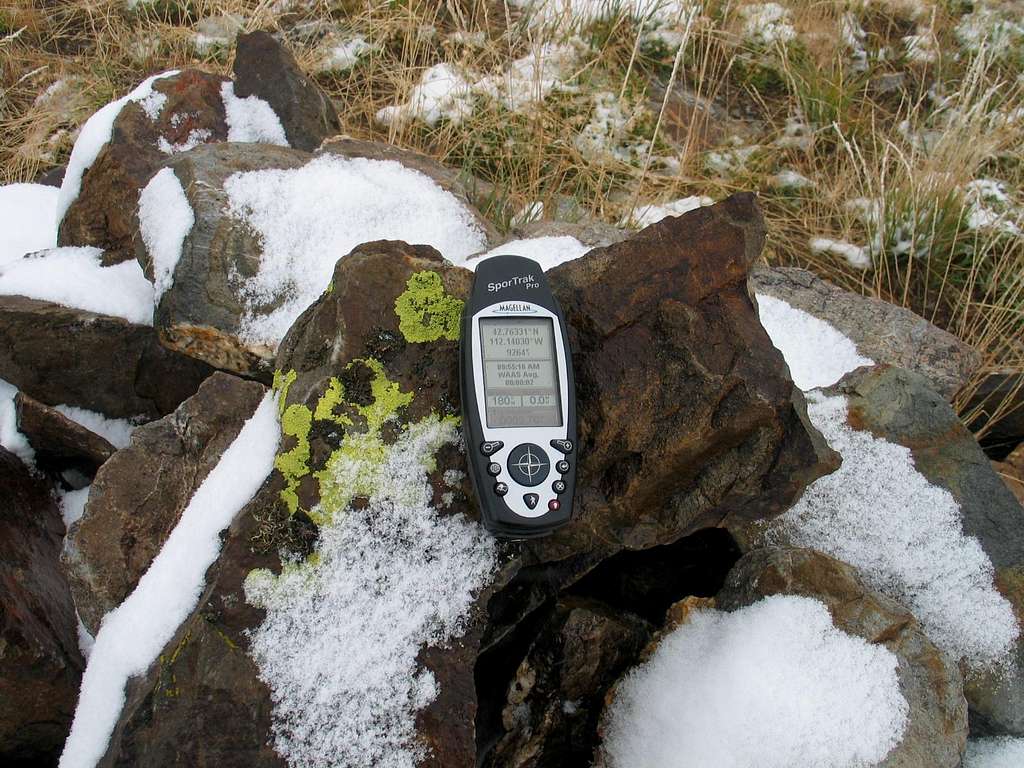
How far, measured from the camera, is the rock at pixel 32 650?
2.48 meters

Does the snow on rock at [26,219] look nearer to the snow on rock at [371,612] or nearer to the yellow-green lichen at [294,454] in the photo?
the yellow-green lichen at [294,454]

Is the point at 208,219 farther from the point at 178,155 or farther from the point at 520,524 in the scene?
the point at 520,524

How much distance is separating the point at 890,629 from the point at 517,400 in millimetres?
1217

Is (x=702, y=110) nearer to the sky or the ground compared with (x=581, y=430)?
nearer to the ground

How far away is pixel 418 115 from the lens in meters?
5.37

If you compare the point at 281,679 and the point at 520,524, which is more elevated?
the point at 520,524

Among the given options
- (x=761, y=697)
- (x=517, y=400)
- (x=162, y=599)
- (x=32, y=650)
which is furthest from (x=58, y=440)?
(x=761, y=697)

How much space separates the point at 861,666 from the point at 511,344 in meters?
1.30

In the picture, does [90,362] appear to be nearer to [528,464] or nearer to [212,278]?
[212,278]

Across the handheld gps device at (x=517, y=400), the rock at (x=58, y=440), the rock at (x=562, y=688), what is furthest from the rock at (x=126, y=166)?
the rock at (x=562, y=688)

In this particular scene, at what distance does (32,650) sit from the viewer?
250 cm

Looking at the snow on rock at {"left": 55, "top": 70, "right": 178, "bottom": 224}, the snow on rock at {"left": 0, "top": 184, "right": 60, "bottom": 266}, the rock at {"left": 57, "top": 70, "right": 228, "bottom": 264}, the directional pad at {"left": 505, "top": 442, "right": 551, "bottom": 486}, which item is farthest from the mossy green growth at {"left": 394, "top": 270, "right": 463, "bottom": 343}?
the snow on rock at {"left": 0, "top": 184, "right": 60, "bottom": 266}

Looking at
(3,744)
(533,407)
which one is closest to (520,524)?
(533,407)

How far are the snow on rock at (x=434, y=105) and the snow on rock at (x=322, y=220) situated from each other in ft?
4.70
